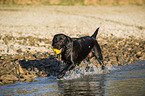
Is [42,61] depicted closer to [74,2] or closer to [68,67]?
[68,67]

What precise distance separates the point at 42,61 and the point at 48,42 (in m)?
4.28

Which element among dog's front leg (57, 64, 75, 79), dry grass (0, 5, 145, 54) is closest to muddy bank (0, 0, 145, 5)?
dry grass (0, 5, 145, 54)

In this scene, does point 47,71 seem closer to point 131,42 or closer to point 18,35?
point 131,42

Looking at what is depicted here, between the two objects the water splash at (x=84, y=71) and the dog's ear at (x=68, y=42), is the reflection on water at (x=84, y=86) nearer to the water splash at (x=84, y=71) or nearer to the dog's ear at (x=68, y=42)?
the water splash at (x=84, y=71)

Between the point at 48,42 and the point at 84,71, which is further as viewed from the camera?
the point at 48,42

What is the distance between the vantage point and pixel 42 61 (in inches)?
392

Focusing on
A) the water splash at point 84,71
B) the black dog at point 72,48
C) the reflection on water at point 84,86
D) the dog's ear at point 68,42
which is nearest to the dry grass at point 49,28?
the water splash at point 84,71

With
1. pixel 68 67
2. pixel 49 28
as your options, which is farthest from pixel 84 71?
pixel 49 28

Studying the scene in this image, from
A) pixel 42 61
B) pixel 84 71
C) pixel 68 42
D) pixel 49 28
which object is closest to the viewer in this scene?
pixel 68 42

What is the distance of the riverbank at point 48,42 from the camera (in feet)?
29.1

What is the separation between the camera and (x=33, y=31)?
57.5ft

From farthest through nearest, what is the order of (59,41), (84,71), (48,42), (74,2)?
(74,2), (48,42), (84,71), (59,41)

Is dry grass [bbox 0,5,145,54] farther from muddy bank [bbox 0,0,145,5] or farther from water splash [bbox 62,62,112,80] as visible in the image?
muddy bank [bbox 0,0,145,5]

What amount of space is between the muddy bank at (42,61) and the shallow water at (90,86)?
652 mm
